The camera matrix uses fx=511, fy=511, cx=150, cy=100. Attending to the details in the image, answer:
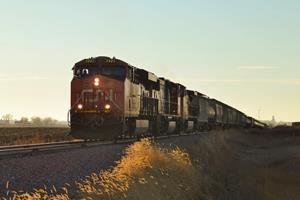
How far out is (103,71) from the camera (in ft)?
94.4

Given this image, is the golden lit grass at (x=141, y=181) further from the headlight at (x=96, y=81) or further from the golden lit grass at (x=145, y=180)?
the headlight at (x=96, y=81)

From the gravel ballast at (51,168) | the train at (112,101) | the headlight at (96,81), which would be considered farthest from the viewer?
the headlight at (96,81)

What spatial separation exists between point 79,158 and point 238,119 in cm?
7899

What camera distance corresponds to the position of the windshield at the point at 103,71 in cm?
2842

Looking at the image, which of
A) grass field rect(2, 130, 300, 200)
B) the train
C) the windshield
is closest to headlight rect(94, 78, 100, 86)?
the train

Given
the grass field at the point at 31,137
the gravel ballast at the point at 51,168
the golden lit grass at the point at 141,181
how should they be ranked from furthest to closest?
the grass field at the point at 31,137, the gravel ballast at the point at 51,168, the golden lit grass at the point at 141,181

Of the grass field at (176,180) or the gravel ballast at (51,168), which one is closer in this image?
the grass field at (176,180)

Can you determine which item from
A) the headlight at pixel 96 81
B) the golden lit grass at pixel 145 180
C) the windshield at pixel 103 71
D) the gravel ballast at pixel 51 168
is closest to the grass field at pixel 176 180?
the golden lit grass at pixel 145 180

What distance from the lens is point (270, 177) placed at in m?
23.3

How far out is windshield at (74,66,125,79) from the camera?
28422mm

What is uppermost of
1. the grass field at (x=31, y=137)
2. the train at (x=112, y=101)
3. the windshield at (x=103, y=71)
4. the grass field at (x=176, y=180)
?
the windshield at (x=103, y=71)

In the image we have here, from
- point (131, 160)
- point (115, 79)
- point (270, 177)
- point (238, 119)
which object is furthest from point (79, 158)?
point (238, 119)

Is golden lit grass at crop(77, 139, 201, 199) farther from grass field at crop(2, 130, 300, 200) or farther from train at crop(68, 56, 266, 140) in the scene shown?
train at crop(68, 56, 266, 140)

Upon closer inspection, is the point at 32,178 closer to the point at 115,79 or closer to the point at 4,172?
the point at 4,172
